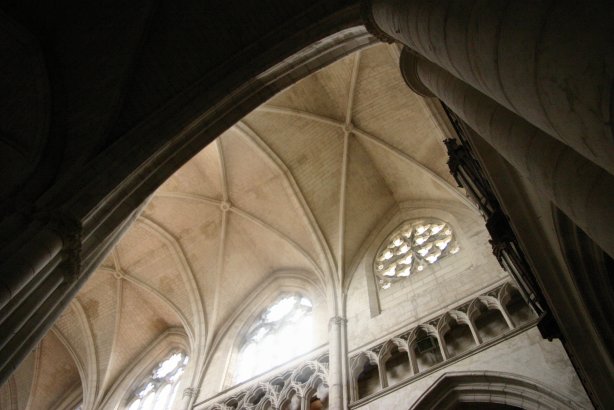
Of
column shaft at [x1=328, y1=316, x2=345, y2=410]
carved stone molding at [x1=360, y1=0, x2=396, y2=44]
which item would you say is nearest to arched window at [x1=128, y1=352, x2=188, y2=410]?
column shaft at [x1=328, y1=316, x2=345, y2=410]

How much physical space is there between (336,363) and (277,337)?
10.5 ft

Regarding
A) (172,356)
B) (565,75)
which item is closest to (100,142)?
(565,75)

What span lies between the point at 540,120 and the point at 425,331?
6.56 meters

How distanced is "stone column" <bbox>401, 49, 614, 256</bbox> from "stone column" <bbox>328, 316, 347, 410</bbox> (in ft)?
16.9

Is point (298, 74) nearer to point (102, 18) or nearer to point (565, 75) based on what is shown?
point (102, 18)

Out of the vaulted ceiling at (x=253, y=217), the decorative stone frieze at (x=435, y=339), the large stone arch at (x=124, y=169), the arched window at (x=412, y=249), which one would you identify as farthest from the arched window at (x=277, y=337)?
the large stone arch at (x=124, y=169)

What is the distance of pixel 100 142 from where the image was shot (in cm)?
624

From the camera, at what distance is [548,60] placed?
5.26 ft

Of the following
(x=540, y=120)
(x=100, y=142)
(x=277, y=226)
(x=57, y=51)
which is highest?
(x=277, y=226)

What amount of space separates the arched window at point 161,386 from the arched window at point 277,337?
6.36 feet

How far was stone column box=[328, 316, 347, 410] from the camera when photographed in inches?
292

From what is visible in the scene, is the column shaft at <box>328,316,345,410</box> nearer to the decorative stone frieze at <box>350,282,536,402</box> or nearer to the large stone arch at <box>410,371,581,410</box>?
the decorative stone frieze at <box>350,282,536,402</box>

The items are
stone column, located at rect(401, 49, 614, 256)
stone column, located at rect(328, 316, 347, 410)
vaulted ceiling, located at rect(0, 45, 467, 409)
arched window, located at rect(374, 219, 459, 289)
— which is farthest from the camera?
vaulted ceiling, located at rect(0, 45, 467, 409)

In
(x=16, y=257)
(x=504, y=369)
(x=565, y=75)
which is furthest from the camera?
(x=504, y=369)
